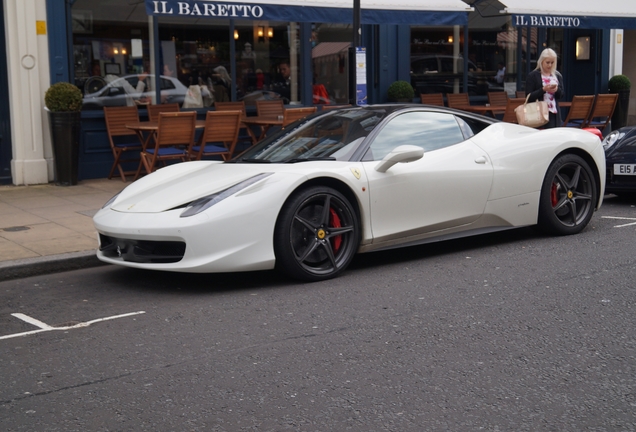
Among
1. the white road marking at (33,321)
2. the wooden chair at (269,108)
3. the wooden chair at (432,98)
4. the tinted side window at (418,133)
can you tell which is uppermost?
the wooden chair at (432,98)

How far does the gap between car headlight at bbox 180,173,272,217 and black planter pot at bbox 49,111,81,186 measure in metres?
5.91

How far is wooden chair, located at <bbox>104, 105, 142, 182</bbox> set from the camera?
Result: 12289 millimetres

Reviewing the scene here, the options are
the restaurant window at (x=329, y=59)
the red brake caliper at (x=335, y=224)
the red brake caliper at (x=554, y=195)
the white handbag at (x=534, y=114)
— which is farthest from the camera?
the restaurant window at (x=329, y=59)

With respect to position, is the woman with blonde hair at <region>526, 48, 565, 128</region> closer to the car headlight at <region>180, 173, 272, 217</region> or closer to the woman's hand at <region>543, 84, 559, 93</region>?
the woman's hand at <region>543, 84, 559, 93</region>

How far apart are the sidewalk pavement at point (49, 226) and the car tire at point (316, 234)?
213 cm

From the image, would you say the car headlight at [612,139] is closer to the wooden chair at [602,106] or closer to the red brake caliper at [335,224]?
the red brake caliper at [335,224]

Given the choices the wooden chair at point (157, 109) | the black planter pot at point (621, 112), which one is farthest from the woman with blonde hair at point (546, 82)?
the black planter pot at point (621, 112)

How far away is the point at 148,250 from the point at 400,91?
31.5ft

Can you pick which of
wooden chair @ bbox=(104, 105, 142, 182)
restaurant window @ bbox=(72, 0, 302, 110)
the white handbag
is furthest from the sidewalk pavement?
the white handbag

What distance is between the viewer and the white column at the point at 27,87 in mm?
11633

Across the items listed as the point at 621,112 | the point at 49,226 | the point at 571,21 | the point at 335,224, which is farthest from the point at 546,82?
the point at 621,112

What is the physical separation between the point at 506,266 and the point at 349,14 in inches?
239

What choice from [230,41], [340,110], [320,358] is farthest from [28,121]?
[320,358]

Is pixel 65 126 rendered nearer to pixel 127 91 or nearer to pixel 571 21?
pixel 127 91
